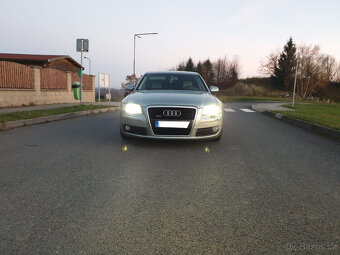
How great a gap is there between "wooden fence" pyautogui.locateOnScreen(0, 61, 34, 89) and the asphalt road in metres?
9.71

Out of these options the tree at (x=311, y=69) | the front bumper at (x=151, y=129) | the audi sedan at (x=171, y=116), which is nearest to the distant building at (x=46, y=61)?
the audi sedan at (x=171, y=116)

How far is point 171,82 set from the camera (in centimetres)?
688

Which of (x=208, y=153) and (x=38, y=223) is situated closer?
(x=38, y=223)

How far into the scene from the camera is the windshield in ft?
22.1

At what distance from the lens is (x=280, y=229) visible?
7.48ft

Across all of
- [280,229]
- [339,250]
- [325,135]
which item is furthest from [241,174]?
[325,135]

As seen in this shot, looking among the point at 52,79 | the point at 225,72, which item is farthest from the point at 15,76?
the point at 225,72

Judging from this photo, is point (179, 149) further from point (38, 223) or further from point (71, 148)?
point (38, 223)

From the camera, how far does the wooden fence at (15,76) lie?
43.5 feet

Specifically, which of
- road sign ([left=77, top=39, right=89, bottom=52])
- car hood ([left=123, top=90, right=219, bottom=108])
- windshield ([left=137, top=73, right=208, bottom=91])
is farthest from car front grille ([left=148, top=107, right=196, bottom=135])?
road sign ([left=77, top=39, right=89, bottom=52])

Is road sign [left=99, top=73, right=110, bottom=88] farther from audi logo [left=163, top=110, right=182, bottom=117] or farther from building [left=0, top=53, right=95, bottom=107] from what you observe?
audi logo [left=163, top=110, right=182, bottom=117]

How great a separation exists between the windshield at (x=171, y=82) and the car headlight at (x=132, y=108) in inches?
52.8

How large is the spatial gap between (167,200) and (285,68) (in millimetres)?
57291

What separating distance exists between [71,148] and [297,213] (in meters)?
4.02
